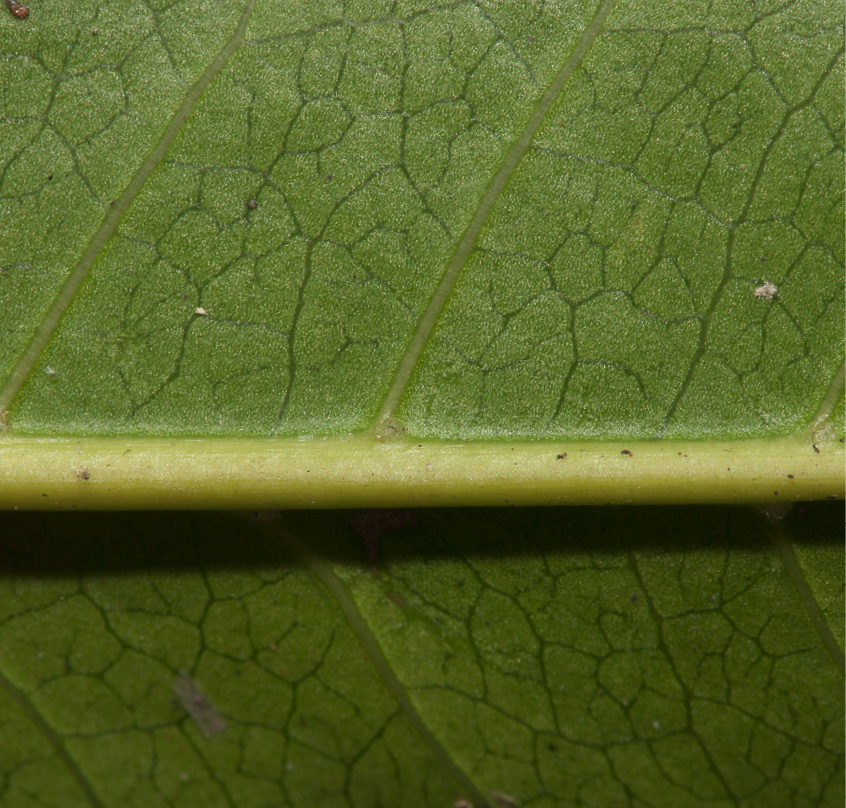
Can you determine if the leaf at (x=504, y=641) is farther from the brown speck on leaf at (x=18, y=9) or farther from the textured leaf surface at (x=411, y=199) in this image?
the brown speck on leaf at (x=18, y=9)

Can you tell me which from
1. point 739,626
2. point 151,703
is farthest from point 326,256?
point 739,626

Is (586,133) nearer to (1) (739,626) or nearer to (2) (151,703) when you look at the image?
(1) (739,626)

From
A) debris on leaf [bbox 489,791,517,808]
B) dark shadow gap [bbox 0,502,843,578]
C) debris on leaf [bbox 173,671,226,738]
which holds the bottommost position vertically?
debris on leaf [bbox 489,791,517,808]

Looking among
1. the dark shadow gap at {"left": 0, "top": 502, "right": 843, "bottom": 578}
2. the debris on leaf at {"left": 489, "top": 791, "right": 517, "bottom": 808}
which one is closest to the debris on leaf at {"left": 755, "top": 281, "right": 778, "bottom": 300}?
the dark shadow gap at {"left": 0, "top": 502, "right": 843, "bottom": 578}

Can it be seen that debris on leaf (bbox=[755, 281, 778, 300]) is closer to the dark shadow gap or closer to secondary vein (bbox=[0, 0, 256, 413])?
the dark shadow gap

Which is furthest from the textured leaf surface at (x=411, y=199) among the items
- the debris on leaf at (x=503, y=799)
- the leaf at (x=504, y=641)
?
the debris on leaf at (x=503, y=799)

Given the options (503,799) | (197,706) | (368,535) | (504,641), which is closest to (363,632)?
(368,535)
